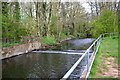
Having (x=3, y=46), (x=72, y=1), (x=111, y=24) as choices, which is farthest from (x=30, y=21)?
(x=72, y=1)

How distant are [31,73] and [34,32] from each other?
13923 millimetres

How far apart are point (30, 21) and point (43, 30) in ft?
19.4

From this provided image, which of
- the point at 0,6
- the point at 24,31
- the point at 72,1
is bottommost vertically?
the point at 24,31

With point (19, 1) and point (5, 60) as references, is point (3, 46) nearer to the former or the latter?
point (5, 60)

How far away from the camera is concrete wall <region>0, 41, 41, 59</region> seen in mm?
17239

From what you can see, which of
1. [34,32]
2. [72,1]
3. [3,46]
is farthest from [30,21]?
[72,1]

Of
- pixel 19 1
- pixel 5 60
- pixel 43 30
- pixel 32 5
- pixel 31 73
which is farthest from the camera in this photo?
pixel 43 30

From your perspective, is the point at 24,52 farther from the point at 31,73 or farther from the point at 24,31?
the point at 31,73

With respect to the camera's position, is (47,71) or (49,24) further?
(49,24)

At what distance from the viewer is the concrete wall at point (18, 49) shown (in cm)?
1724

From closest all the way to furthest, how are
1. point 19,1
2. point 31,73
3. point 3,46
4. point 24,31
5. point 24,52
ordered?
point 31,73 < point 3,46 < point 24,52 < point 24,31 < point 19,1

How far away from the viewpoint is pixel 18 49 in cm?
1956

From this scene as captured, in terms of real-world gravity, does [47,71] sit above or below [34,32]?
below

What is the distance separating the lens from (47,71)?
1209cm
